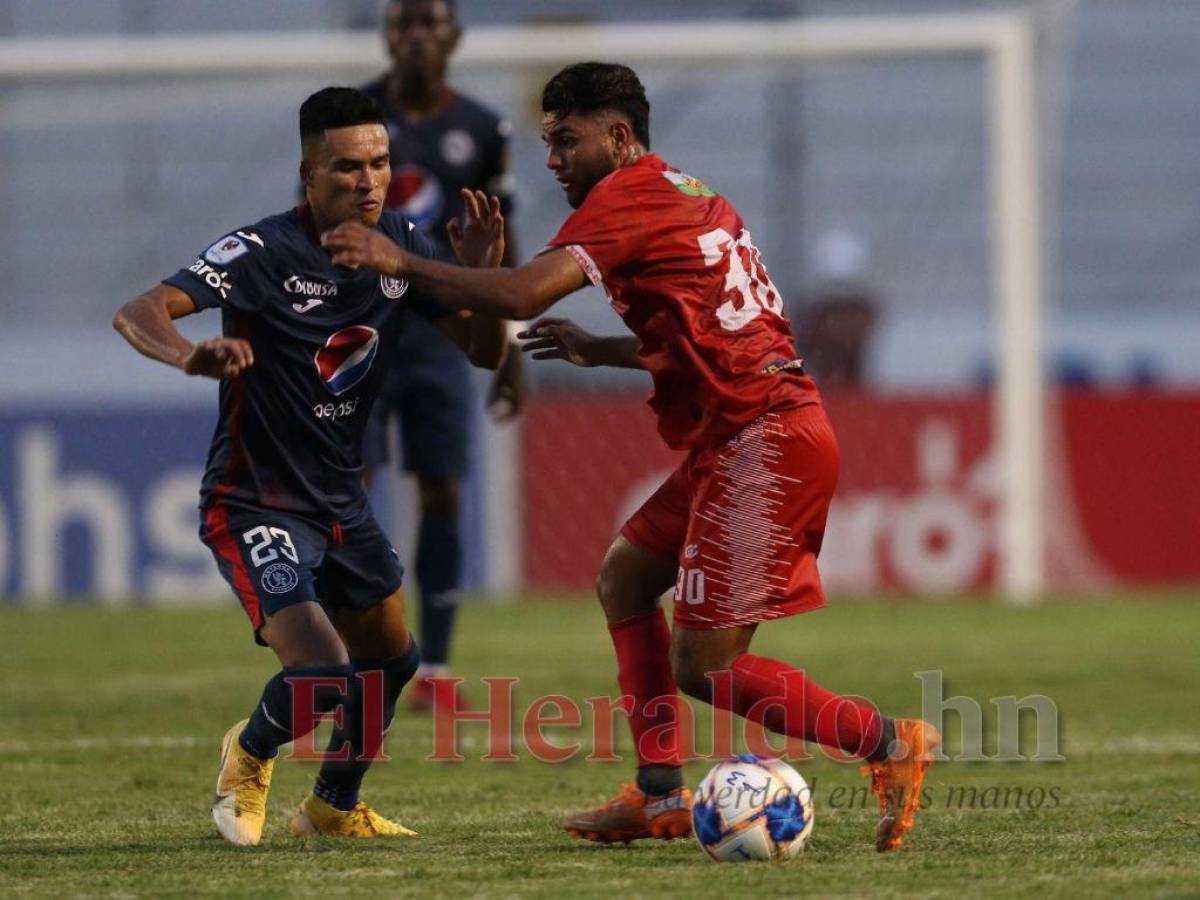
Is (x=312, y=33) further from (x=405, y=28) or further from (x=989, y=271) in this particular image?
(x=405, y=28)

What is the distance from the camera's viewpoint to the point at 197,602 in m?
12.9

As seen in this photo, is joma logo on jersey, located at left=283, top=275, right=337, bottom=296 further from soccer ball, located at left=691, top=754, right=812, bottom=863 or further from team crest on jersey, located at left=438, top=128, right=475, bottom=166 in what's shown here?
team crest on jersey, located at left=438, top=128, right=475, bottom=166

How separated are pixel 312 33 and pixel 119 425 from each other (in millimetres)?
7061

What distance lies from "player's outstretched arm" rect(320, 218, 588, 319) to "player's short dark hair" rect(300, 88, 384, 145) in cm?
64

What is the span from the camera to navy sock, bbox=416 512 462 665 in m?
7.95

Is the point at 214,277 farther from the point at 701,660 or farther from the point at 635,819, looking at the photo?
the point at 635,819

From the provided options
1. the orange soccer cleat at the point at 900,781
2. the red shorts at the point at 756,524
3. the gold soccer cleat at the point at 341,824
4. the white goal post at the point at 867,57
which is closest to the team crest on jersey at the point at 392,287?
the red shorts at the point at 756,524

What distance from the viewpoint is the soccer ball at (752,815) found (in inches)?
184

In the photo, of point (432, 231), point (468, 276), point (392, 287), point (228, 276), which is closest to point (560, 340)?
point (392, 287)

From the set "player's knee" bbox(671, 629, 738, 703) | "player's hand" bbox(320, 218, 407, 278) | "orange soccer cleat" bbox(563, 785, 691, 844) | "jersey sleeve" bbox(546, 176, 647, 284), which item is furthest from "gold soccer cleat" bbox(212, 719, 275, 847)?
"jersey sleeve" bbox(546, 176, 647, 284)

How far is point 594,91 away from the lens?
4898 mm

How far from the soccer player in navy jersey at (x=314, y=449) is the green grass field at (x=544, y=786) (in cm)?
26

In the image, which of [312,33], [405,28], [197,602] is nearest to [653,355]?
[405,28]

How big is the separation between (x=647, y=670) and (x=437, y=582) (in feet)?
8.91
